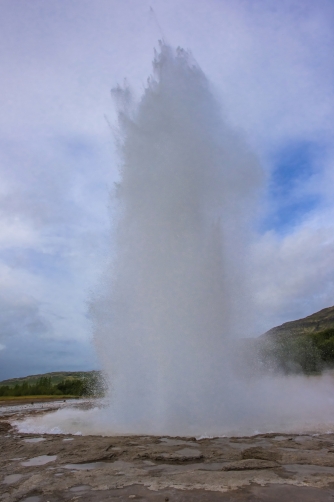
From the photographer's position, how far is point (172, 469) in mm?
8914

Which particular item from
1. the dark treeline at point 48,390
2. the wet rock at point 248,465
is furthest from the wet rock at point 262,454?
the dark treeline at point 48,390

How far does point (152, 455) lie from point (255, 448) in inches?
114

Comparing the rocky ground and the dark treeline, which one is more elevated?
the dark treeline

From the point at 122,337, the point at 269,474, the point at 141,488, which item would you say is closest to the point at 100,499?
the point at 141,488

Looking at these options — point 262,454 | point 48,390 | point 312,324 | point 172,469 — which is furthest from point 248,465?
point 312,324

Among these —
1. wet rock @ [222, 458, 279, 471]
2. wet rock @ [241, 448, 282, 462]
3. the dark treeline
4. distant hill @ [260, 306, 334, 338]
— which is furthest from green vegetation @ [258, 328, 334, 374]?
distant hill @ [260, 306, 334, 338]

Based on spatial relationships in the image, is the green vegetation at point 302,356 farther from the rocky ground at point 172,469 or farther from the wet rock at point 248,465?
the wet rock at point 248,465

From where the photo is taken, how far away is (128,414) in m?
16.0

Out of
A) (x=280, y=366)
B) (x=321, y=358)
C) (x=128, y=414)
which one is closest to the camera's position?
(x=128, y=414)

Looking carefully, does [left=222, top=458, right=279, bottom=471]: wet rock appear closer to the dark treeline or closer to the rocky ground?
the rocky ground

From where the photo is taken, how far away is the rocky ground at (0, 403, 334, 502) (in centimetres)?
690

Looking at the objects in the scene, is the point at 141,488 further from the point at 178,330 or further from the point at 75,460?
the point at 178,330

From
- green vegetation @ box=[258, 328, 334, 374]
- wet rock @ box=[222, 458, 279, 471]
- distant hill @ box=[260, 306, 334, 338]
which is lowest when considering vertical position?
wet rock @ box=[222, 458, 279, 471]

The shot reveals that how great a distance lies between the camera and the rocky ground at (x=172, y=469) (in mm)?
6902
